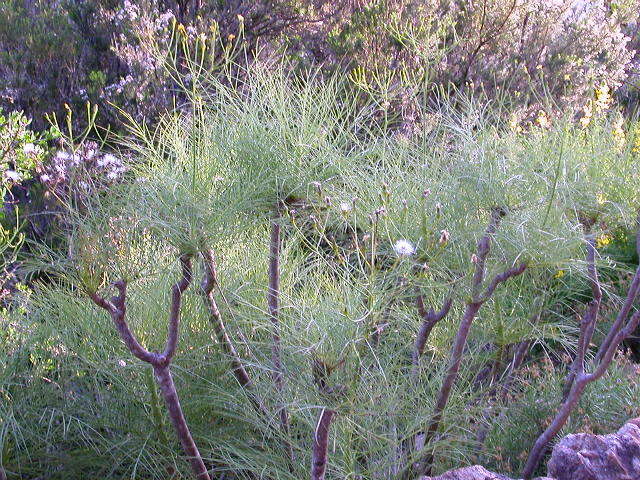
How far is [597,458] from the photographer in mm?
1810

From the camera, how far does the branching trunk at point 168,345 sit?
186cm

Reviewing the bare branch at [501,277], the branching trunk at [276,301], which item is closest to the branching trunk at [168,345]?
the branching trunk at [276,301]

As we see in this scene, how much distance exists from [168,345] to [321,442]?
45cm

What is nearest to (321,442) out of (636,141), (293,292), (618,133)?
(293,292)

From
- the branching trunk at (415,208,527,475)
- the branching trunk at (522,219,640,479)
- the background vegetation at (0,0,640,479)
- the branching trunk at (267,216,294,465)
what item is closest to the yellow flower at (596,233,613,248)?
the background vegetation at (0,0,640,479)

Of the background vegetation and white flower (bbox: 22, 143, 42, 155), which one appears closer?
the background vegetation

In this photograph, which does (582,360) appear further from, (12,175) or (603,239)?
(12,175)

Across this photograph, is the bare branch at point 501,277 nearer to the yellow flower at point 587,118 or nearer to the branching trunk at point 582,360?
the branching trunk at point 582,360

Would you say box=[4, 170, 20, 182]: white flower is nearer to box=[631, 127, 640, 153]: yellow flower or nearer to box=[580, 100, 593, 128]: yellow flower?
box=[580, 100, 593, 128]: yellow flower

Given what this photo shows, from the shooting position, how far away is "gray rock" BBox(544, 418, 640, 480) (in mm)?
1794

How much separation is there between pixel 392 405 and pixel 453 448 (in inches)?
19.9

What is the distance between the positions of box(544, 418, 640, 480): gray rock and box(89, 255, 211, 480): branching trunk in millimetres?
917

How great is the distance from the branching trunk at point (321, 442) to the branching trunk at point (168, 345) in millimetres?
414

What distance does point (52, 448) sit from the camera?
2.58m
